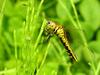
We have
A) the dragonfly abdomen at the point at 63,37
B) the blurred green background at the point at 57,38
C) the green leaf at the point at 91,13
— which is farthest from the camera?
the green leaf at the point at 91,13

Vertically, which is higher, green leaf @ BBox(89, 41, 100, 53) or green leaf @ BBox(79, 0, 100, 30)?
green leaf @ BBox(79, 0, 100, 30)

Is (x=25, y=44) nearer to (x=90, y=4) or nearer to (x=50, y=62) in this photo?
(x=50, y=62)

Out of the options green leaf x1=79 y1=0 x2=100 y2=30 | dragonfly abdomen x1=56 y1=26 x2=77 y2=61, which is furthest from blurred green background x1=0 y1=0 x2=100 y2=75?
dragonfly abdomen x1=56 y1=26 x2=77 y2=61

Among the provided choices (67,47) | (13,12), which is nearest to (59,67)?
(13,12)

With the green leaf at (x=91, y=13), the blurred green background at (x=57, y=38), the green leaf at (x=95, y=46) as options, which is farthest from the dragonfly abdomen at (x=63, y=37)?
the green leaf at (x=91, y=13)

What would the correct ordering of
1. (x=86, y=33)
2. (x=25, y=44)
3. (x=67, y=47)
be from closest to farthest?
(x=25, y=44)
(x=67, y=47)
(x=86, y=33)

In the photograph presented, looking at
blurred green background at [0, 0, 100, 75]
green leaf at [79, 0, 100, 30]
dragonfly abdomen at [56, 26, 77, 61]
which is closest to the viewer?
dragonfly abdomen at [56, 26, 77, 61]

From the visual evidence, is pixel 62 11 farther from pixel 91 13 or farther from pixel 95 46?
pixel 95 46

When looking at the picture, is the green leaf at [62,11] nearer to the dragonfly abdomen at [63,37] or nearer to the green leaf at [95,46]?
the green leaf at [95,46]

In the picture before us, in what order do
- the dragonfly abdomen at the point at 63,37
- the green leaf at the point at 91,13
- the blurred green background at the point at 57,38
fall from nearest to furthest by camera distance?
the dragonfly abdomen at the point at 63,37 → the blurred green background at the point at 57,38 → the green leaf at the point at 91,13

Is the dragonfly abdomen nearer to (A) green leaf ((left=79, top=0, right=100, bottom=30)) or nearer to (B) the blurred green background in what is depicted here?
(B) the blurred green background

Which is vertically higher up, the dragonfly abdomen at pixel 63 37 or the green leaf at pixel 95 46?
the dragonfly abdomen at pixel 63 37
